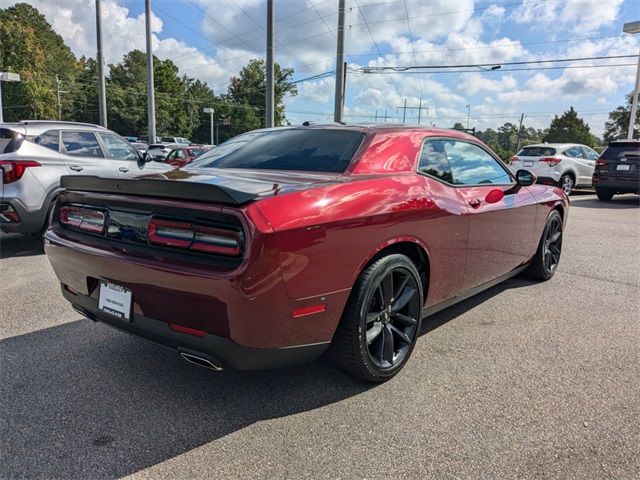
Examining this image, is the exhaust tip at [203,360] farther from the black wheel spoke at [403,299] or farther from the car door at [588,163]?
the car door at [588,163]

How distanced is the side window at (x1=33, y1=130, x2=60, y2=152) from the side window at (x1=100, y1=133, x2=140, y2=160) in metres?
0.78

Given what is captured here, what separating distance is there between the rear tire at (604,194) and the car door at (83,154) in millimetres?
12551

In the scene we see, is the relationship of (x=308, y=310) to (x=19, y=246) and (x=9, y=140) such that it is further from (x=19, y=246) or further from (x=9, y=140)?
(x=19, y=246)

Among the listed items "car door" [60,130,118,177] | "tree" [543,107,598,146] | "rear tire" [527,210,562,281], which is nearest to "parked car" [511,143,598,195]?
"rear tire" [527,210,562,281]

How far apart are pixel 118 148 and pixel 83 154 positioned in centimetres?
69

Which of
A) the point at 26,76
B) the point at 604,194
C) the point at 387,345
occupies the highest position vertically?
the point at 26,76

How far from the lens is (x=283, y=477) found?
6.53ft

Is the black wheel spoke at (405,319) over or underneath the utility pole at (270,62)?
underneath

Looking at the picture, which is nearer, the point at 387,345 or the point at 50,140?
the point at 387,345

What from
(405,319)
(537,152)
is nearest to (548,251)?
(405,319)

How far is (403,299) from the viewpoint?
2887mm

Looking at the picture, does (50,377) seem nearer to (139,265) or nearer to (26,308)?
(139,265)

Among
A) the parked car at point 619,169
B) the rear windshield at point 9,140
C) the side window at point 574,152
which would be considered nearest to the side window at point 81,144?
the rear windshield at point 9,140

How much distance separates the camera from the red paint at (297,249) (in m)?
2.08
